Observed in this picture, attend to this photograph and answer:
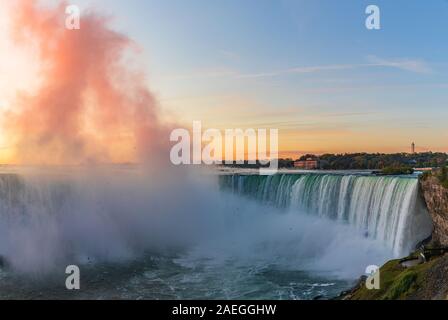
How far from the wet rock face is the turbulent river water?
65cm

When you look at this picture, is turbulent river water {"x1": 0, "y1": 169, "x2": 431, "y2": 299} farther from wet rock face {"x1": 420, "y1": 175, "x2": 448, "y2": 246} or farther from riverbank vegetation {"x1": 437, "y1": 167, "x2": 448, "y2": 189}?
riverbank vegetation {"x1": 437, "y1": 167, "x2": 448, "y2": 189}

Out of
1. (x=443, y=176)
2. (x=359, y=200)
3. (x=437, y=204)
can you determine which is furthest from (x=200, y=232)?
(x=443, y=176)

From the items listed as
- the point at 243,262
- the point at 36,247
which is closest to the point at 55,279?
the point at 36,247

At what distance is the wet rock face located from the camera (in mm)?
18938

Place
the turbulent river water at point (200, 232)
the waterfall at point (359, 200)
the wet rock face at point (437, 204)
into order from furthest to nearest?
the waterfall at point (359, 200) < the turbulent river water at point (200, 232) < the wet rock face at point (437, 204)

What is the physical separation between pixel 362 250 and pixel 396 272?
8944 mm

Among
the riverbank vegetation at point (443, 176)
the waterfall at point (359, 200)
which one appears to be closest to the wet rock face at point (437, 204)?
the riverbank vegetation at point (443, 176)

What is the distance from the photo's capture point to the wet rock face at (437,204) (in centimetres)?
1894

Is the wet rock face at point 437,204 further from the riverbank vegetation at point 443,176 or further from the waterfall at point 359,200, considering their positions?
the waterfall at point 359,200

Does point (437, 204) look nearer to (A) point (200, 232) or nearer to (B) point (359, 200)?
(B) point (359, 200)

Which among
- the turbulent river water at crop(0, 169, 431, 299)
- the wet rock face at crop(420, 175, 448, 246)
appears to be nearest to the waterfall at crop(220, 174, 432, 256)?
the turbulent river water at crop(0, 169, 431, 299)

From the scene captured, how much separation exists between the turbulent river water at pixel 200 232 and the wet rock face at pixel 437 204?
65cm

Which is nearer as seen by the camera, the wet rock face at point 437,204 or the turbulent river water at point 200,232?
the wet rock face at point 437,204
